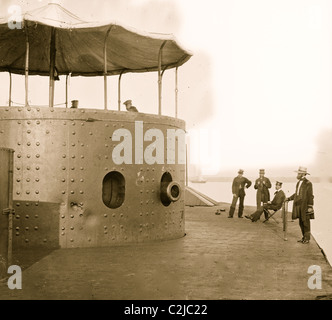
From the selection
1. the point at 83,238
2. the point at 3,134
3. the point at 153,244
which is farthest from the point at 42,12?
the point at 153,244

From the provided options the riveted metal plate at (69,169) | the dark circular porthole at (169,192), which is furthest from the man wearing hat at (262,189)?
the riveted metal plate at (69,169)

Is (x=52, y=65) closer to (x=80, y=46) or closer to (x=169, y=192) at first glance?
(x=80, y=46)

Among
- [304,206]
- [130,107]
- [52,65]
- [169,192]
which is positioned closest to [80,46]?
[52,65]

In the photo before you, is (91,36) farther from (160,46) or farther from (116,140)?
(116,140)

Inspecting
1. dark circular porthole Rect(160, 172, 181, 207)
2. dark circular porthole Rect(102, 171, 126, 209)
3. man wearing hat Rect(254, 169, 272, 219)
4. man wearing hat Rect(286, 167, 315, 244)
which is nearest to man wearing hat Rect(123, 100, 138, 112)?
dark circular porthole Rect(160, 172, 181, 207)

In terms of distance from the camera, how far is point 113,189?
10078 millimetres

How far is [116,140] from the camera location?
389 inches

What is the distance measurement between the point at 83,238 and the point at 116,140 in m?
2.06

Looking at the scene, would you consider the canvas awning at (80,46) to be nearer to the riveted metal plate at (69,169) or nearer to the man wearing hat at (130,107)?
the man wearing hat at (130,107)

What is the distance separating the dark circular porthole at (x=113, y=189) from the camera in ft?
32.8

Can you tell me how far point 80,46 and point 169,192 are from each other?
479cm

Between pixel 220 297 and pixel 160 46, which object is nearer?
pixel 220 297

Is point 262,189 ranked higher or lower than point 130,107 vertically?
lower

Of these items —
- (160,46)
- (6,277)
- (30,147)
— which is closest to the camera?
(6,277)
